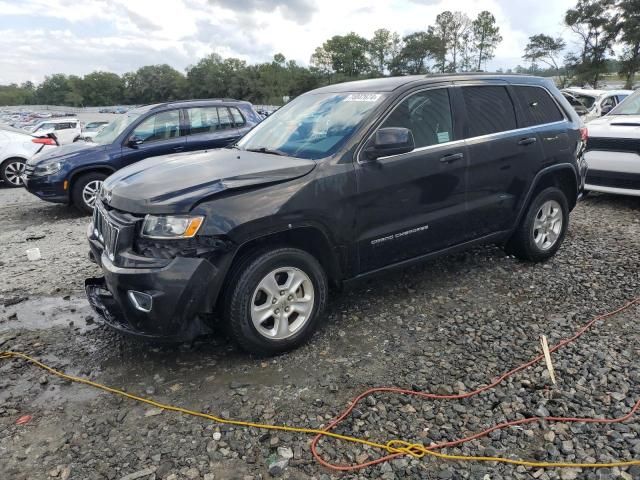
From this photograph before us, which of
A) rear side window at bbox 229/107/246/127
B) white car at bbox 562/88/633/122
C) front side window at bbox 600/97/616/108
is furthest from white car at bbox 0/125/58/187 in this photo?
front side window at bbox 600/97/616/108

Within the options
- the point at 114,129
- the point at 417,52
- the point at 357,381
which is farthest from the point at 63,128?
the point at 417,52

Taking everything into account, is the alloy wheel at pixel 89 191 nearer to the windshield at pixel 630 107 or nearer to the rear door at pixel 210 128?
the rear door at pixel 210 128

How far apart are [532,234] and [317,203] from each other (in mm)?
2592

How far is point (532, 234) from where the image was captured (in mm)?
4879

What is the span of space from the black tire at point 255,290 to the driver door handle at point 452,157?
140 centimetres

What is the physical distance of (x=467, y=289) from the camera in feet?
14.9

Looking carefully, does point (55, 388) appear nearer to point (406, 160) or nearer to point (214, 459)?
point (214, 459)

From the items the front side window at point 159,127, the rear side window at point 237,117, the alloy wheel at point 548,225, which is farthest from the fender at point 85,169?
the alloy wheel at point 548,225

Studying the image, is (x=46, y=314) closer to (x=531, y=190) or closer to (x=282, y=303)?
(x=282, y=303)

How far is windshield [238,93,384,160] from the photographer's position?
369 cm

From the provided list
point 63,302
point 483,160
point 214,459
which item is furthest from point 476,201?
point 63,302

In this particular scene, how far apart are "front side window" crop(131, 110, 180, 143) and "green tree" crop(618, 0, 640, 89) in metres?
42.3

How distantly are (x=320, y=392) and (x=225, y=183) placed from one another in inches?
56.4

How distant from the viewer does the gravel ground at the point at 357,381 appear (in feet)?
8.38
